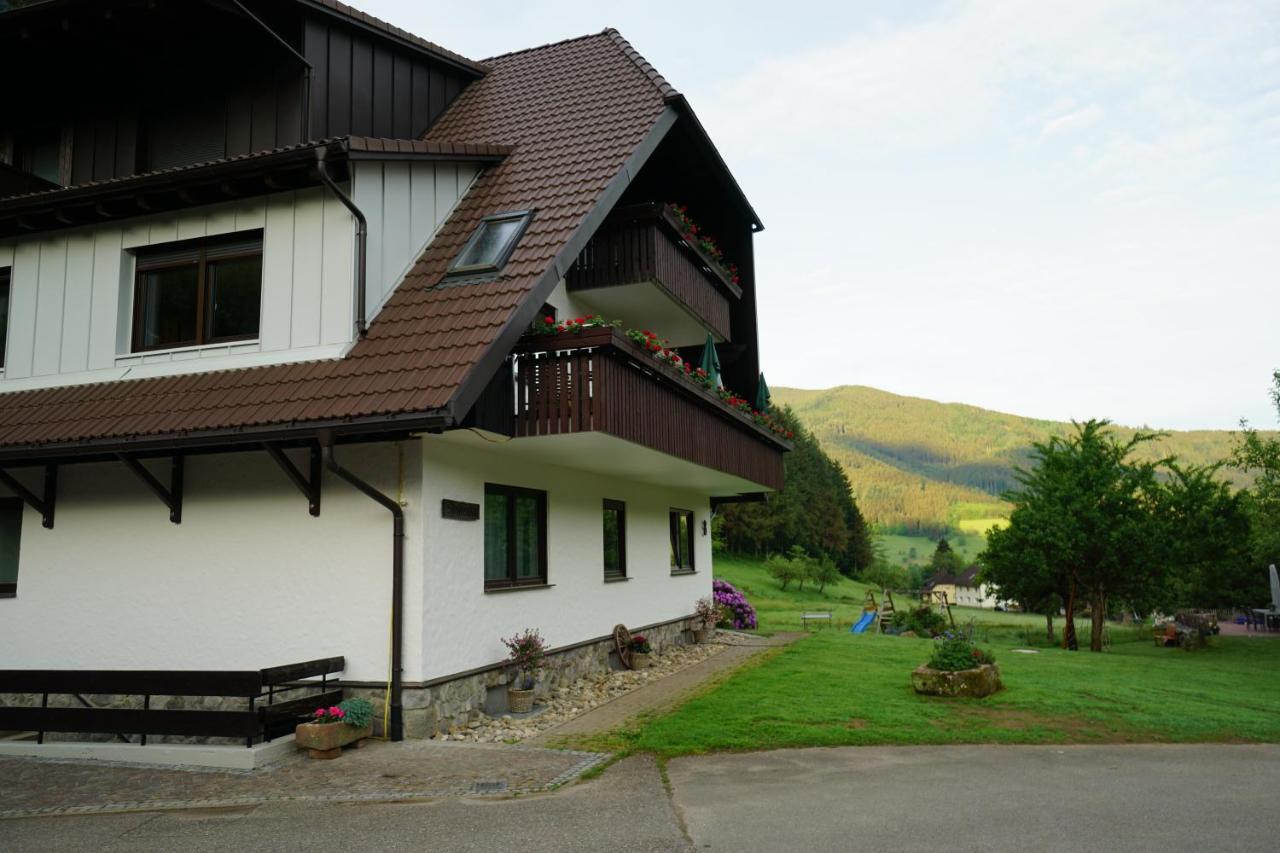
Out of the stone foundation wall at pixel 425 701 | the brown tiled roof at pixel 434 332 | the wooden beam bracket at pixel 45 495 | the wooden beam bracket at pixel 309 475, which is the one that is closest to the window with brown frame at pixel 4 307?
the brown tiled roof at pixel 434 332

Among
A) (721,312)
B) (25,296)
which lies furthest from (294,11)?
(721,312)

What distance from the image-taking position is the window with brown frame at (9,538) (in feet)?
36.1

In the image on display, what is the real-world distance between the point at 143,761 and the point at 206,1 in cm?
877

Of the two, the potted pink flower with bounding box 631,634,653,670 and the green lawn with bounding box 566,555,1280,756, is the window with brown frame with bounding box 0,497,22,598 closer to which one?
the green lawn with bounding box 566,555,1280,756

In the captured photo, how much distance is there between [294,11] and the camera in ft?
37.5

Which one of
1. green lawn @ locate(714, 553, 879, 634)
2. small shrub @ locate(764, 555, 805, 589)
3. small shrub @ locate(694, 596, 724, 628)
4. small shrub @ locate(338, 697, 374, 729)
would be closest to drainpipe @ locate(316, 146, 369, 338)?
small shrub @ locate(338, 697, 374, 729)

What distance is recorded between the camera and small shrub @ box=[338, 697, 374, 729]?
841 cm

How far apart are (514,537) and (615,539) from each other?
3689 mm

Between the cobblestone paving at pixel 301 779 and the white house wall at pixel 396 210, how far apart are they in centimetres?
475

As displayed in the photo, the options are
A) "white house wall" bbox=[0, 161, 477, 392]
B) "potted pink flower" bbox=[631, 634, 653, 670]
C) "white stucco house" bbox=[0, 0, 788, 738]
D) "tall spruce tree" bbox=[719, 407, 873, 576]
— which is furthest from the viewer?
"tall spruce tree" bbox=[719, 407, 873, 576]

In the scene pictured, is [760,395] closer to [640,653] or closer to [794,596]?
[640,653]

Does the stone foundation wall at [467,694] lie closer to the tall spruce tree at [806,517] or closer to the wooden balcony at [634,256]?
the wooden balcony at [634,256]

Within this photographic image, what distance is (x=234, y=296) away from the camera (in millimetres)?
10531

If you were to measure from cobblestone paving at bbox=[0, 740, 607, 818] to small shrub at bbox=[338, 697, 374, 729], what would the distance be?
10.6 inches
